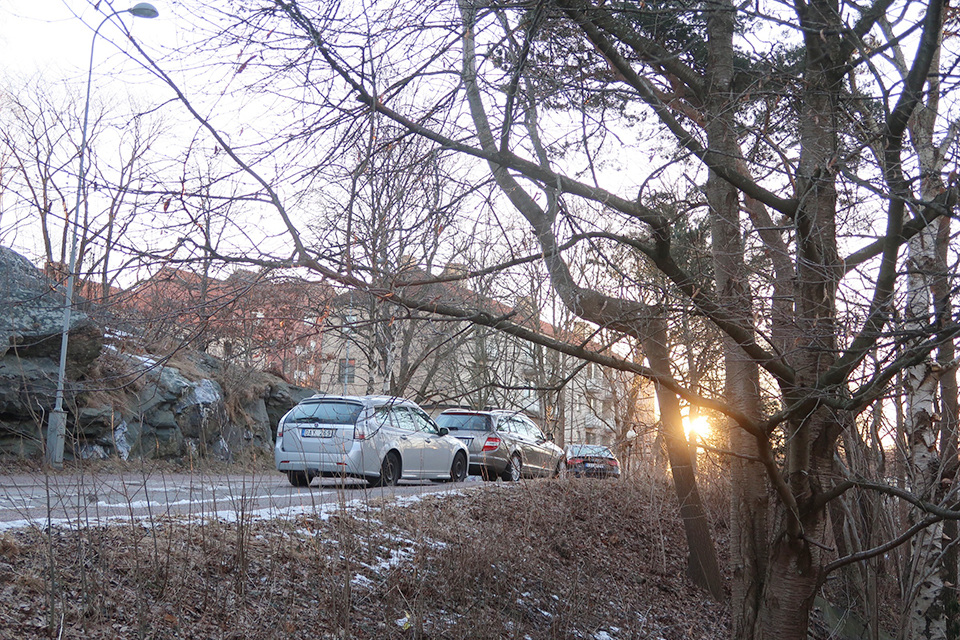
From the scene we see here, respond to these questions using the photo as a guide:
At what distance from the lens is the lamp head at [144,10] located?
13.8ft

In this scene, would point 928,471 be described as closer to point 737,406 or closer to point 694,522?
point 737,406

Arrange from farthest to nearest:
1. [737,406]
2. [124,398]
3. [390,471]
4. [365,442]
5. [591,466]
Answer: [124,398] → [591,466] → [390,471] → [365,442] → [737,406]

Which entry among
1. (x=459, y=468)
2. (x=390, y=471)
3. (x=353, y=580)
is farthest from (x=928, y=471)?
(x=459, y=468)

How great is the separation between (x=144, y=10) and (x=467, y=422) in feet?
42.0

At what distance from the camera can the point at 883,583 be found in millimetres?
9859

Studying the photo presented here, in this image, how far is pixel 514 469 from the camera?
647 inches

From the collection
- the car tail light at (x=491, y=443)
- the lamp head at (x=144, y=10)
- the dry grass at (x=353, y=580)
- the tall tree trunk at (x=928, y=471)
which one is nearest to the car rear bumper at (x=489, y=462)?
the car tail light at (x=491, y=443)

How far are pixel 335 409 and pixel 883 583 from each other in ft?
25.7

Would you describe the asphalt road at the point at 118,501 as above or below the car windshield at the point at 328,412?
below

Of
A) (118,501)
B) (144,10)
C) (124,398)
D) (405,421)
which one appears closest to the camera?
(144,10)

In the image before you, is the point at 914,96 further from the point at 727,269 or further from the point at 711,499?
the point at 711,499

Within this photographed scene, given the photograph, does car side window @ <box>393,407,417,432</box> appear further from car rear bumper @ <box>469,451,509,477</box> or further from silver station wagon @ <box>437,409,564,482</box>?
car rear bumper @ <box>469,451,509,477</box>

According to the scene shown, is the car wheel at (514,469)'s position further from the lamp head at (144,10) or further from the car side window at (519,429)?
the lamp head at (144,10)

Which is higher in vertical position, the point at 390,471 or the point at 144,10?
the point at 144,10
